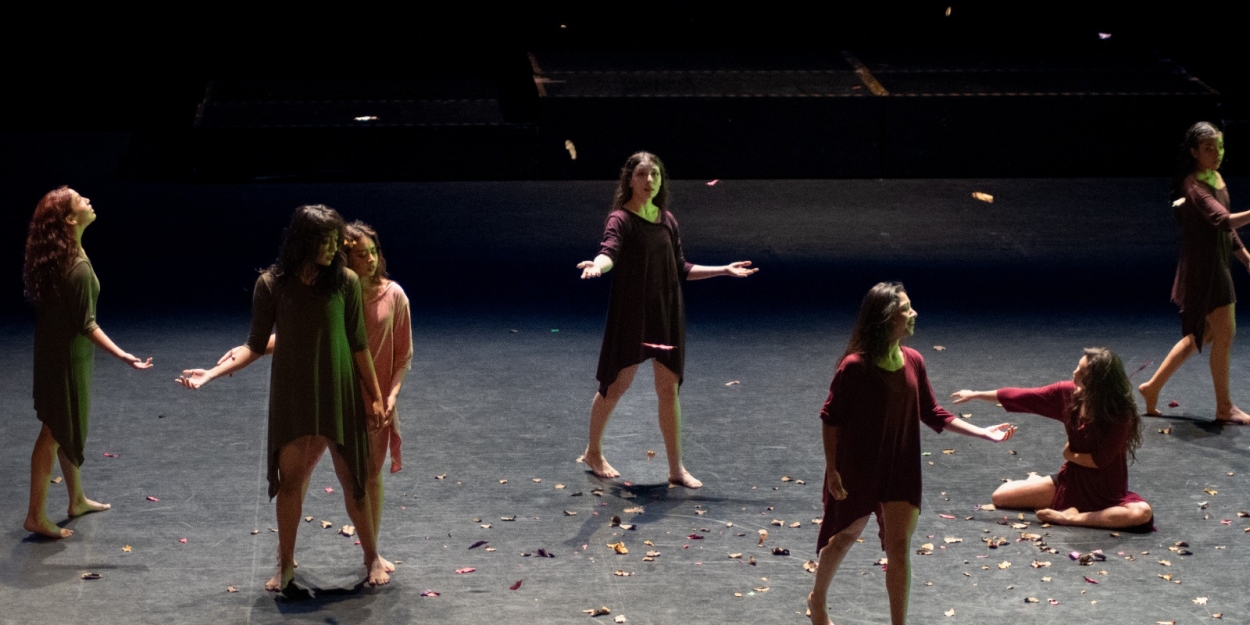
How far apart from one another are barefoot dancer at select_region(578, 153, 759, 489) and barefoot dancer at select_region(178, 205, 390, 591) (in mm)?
1326

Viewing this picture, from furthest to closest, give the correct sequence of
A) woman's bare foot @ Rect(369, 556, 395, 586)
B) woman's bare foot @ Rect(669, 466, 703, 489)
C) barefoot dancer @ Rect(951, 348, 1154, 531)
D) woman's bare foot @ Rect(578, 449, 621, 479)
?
1. woman's bare foot @ Rect(578, 449, 621, 479)
2. woman's bare foot @ Rect(669, 466, 703, 489)
3. barefoot dancer @ Rect(951, 348, 1154, 531)
4. woman's bare foot @ Rect(369, 556, 395, 586)

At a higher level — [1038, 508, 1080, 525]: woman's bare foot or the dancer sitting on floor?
the dancer sitting on floor

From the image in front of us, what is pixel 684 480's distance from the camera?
6.23 m

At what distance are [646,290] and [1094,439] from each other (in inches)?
70.2

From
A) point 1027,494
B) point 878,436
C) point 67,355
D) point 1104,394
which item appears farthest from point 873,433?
point 67,355

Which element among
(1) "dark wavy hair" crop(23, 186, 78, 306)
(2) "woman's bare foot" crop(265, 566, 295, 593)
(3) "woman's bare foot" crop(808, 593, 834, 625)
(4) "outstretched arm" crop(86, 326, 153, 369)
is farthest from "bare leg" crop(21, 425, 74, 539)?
(3) "woman's bare foot" crop(808, 593, 834, 625)

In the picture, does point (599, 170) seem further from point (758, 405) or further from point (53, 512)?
point (53, 512)

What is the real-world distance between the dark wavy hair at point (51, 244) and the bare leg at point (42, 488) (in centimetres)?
53

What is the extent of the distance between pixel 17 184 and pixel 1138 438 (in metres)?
8.35

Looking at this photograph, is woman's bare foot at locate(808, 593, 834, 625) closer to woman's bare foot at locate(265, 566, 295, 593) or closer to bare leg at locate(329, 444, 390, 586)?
bare leg at locate(329, 444, 390, 586)

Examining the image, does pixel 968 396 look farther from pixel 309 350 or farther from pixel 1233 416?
pixel 1233 416

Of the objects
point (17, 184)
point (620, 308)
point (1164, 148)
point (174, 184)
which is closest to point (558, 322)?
point (620, 308)

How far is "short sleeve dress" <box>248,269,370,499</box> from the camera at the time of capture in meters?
4.92

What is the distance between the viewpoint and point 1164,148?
11703mm
